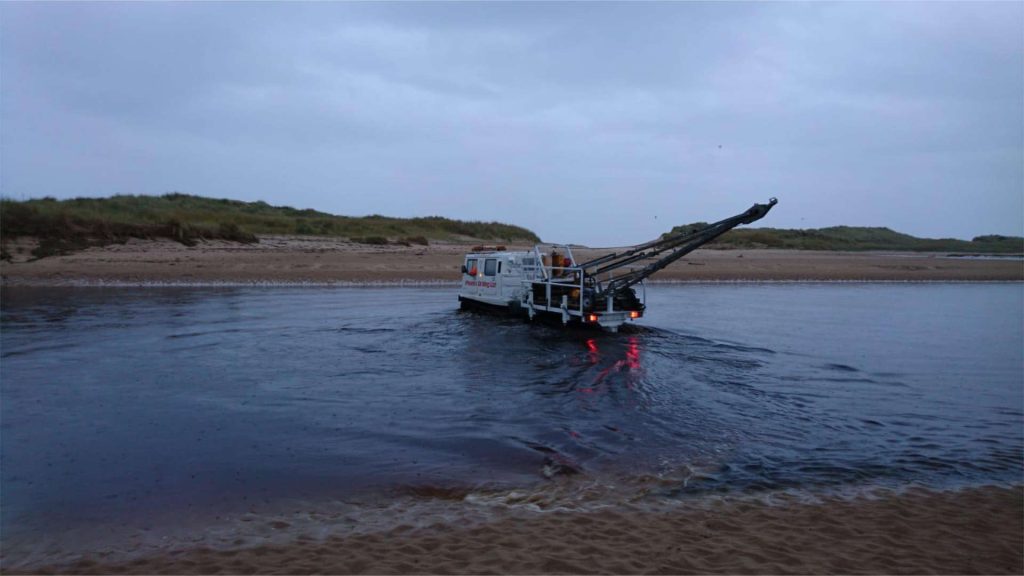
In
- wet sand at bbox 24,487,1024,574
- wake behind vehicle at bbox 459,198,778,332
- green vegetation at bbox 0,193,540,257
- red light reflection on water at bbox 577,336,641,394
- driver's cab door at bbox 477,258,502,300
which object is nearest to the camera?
wet sand at bbox 24,487,1024,574

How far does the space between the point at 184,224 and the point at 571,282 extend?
100ft

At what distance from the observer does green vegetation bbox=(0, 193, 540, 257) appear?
1391 inches

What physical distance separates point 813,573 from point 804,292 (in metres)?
29.0

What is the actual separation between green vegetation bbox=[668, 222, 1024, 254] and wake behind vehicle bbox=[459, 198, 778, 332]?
136ft

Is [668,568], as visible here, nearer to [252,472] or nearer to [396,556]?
[396,556]

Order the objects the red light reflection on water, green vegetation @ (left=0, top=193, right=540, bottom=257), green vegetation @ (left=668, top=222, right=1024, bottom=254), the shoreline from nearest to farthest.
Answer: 1. the red light reflection on water
2. the shoreline
3. green vegetation @ (left=0, top=193, right=540, bottom=257)
4. green vegetation @ (left=668, top=222, right=1024, bottom=254)

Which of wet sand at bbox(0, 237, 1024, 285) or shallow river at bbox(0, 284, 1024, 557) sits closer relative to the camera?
shallow river at bbox(0, 284, 1024, 557)

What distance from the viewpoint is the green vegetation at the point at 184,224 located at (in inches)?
1391

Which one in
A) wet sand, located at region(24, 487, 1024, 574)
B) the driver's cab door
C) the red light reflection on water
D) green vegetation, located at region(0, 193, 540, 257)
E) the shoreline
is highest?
green vegetation, located at region(0, 193, 540, 257)

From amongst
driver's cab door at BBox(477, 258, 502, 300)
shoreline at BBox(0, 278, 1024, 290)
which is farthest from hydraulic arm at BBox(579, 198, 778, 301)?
shoreline at BBox(0, 278, 1024, 290)

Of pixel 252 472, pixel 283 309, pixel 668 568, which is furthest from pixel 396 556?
pixel 283 309

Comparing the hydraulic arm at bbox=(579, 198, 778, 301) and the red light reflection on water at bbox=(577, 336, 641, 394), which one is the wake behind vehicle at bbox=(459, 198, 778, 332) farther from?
the red light reflection on water at bbox=(577, 336, 641, 394)

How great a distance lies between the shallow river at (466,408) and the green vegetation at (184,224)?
60.4 ft

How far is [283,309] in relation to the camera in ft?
72.4
